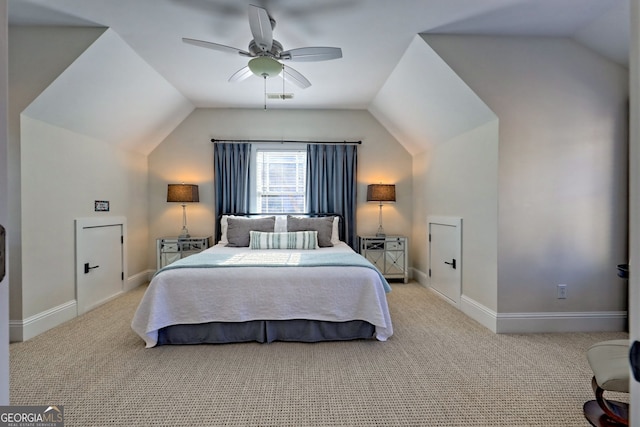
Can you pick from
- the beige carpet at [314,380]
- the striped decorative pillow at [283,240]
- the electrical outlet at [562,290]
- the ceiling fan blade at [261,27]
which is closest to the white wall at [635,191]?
the beige carpet at [314,380]

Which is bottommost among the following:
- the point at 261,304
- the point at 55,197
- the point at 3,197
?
the point at 261,304

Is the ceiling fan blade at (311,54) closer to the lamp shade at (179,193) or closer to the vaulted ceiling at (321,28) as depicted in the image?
the vaulted ceiling at (321,28)

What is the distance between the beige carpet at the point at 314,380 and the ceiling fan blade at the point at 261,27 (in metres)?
2.43

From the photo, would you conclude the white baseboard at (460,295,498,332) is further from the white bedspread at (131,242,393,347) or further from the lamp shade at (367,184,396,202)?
the lamp shade at (367,184,396,202)

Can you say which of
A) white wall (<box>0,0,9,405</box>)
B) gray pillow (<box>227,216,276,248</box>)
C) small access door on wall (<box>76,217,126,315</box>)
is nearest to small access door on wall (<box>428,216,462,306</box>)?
gray pillow (<box>227,216,276,248</box>)

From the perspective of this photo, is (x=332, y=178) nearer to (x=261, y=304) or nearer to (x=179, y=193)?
(x=179, y=193)

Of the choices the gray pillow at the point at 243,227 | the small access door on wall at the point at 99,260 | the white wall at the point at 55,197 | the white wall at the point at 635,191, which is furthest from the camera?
the gray pillow at the point at 243,227

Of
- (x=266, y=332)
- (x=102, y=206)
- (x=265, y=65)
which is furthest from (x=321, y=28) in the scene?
(x=102, y=206)

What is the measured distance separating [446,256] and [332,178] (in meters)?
1.98

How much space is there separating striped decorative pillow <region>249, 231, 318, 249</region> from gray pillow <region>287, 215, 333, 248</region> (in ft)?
0.52

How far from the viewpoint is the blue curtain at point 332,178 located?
4.60m

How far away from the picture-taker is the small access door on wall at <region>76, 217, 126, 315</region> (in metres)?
3.19

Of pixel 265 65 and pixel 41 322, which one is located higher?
pixel 265 65

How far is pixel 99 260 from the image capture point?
3.48 m
